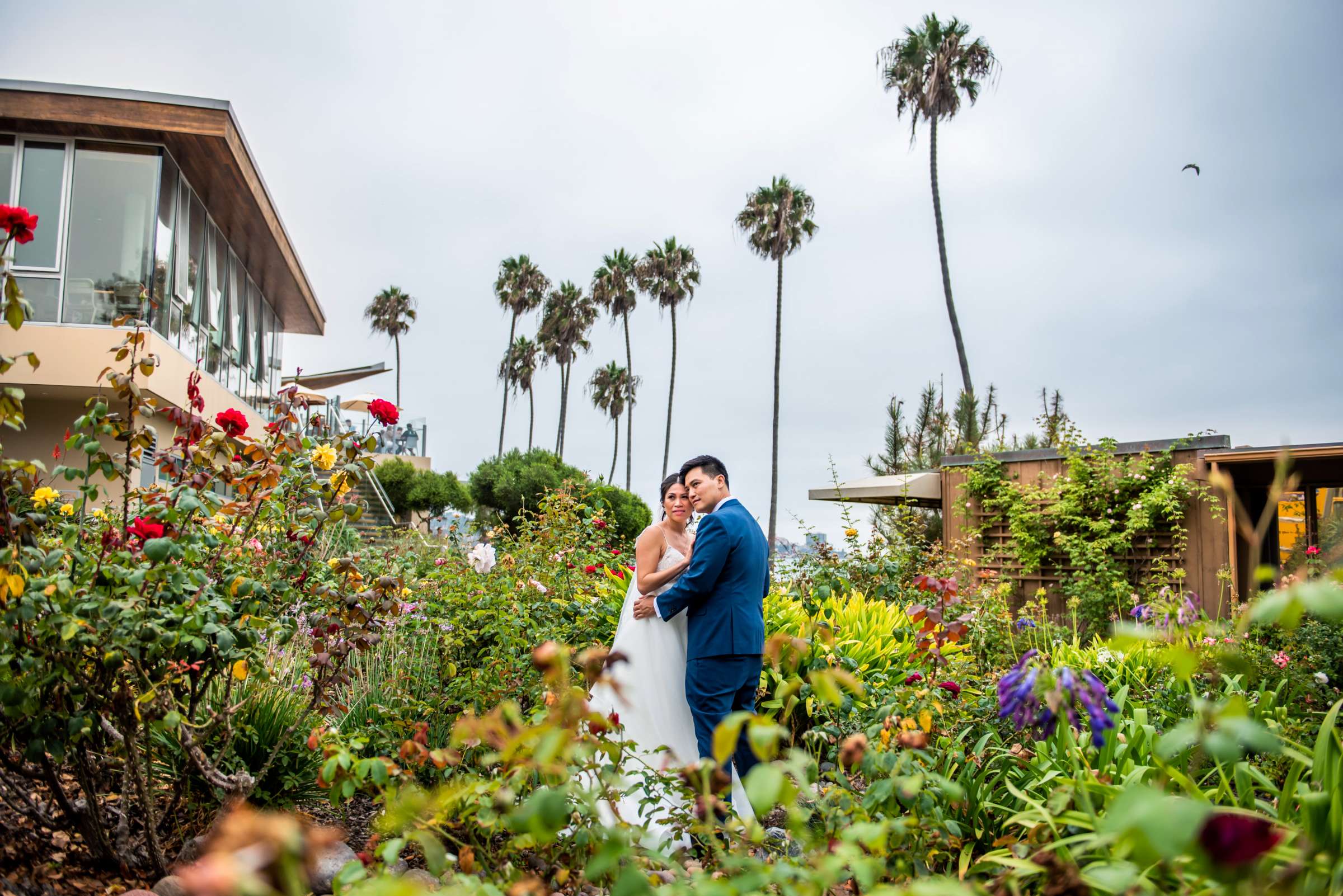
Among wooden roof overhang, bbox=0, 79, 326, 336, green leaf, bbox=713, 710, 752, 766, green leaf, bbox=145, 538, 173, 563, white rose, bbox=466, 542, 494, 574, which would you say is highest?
wooden roof overhang, bbox=0, 79, 326, 336

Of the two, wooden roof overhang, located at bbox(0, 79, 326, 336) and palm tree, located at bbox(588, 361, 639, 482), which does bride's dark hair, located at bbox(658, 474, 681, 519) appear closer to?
wooden roof overhang, located at bbox(0, 79, 326, 336)

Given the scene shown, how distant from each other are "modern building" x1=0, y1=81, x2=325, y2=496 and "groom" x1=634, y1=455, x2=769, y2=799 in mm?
8742

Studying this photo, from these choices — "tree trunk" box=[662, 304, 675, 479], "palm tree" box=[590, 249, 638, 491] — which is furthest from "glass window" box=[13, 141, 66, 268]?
"palm tree" box=[590, 249, 638, 491]

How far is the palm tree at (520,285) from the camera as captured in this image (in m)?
38.3

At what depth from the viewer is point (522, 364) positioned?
41.4 metres

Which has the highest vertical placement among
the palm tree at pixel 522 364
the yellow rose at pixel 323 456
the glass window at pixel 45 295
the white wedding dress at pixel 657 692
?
the palm tree at pixel 522 364

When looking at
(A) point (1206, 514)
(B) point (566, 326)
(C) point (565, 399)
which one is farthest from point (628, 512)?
(A) point (1206, 514)

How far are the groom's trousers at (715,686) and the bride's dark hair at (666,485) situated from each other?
0.85 metres

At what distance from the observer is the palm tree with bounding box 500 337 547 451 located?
135ft

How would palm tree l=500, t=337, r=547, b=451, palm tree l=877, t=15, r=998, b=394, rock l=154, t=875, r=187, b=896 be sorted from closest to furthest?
rock l=154, t=875, r=187, b=896 < palm tree l=877, t=15, r=998, b=394 < palm tree l=500, t=337, r=547, b=451

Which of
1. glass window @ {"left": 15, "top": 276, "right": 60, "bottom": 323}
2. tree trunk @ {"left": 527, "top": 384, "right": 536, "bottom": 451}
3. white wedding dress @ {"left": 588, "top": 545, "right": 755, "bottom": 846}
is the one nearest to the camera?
white wedding dress @ {"left": 588, "top": 545, "right": 755, "bottom": 846}

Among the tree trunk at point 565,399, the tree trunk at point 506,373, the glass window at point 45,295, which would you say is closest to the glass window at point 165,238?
Result: the glass window at point 45,295

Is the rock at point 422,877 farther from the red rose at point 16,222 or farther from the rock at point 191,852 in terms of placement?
the red rose at point 16,222

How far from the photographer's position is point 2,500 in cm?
198
